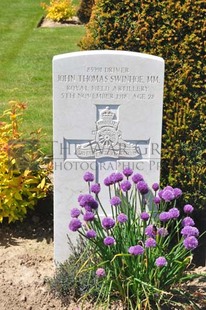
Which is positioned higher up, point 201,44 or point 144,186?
point 201,44

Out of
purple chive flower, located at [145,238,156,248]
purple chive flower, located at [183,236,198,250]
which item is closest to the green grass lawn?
purple chive flower, located at [145,238,156,248]

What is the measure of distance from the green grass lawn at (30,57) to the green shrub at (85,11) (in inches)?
14.4

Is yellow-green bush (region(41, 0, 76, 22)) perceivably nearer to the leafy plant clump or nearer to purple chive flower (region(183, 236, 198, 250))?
the leafy plant clump

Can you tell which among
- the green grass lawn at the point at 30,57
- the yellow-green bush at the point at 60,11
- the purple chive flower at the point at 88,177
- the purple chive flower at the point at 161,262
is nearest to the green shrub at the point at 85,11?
the yellow-green bush at the point at 60,11

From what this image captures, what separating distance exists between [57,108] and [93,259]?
959 millimetres

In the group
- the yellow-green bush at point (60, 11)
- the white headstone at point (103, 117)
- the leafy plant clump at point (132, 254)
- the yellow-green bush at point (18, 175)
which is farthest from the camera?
the yellow-green bush at point (60, 11)

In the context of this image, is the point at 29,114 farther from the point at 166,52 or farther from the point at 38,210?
the point at 166,52

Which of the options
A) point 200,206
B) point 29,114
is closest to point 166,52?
point 200,206

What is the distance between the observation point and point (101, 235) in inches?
138

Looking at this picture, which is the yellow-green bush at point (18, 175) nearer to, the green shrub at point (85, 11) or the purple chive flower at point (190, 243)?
the purple chive flower at point (190, 243)

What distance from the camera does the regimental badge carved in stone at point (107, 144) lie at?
3.68 m

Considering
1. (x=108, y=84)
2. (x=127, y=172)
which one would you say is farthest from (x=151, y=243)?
(x=108, y=84)

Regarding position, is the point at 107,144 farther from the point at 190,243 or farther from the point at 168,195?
the point at 190,243

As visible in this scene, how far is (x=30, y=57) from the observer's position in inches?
411
